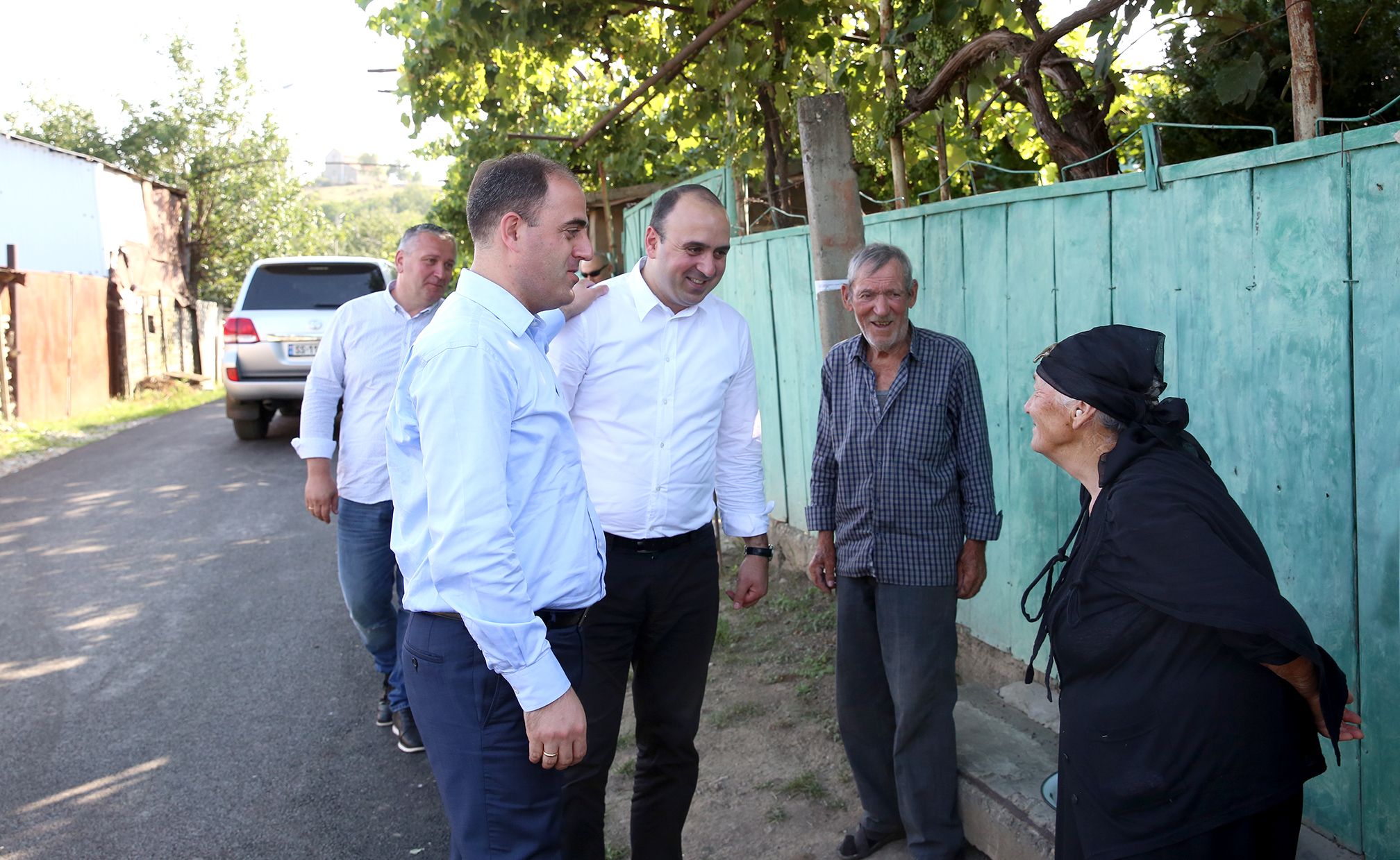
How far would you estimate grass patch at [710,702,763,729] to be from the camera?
442 centimetres

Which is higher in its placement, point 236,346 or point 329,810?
point 236,346

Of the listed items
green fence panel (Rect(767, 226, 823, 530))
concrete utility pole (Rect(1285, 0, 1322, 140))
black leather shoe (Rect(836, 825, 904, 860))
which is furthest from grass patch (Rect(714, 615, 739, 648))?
concrete utility pole (Rect(1285, 0, 1322, 140))

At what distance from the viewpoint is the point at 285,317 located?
1127 centimetres

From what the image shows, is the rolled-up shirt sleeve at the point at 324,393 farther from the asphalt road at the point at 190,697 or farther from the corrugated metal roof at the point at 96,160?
the corrugated metal roof at the point at 96,160

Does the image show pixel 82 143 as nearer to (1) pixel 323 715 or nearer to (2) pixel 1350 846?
(1) pixel 323 715

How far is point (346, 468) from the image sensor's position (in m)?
4.18

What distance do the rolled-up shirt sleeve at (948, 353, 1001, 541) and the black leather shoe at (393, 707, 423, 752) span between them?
2.53 meters

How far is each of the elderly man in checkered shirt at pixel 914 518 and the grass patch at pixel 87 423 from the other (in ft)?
41.0

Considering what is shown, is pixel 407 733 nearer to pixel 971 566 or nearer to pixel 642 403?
pixel 642 403

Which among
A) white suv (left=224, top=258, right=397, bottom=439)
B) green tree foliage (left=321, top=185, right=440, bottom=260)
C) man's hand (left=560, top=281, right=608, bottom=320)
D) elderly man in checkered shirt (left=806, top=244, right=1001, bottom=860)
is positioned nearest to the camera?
man's hand (left=560, top=281, right=608, bottom=320)

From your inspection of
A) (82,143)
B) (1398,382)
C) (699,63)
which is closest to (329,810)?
(1398,382)

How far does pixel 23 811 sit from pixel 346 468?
1748 mm

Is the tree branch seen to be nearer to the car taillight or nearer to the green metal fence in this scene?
the green metal fence

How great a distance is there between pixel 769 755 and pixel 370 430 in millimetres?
2130
